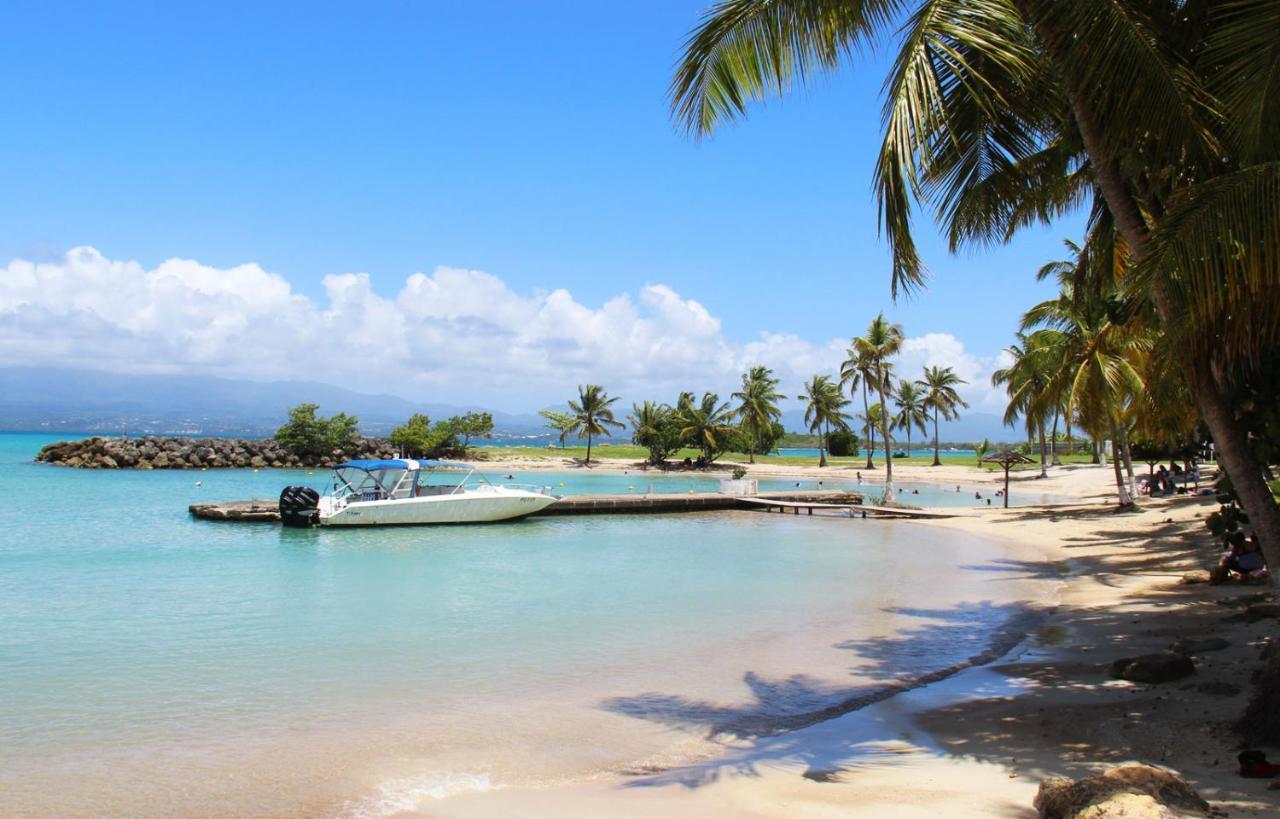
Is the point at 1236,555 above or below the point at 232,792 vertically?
above

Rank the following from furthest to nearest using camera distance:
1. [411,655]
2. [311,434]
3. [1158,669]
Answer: [311,434]
[411,655]
[1158,669]

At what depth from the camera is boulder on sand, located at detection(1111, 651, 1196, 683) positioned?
8.29m

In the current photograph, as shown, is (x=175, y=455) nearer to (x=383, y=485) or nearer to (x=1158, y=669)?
(x=383, y=485)

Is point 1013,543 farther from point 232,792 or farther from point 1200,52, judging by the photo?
point 232,792

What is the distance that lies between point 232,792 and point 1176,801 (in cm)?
706

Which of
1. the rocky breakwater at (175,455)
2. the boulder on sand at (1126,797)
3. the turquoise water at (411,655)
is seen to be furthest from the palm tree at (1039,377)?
the rocky breakwater at (175,455)

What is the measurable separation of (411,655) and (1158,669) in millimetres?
9407

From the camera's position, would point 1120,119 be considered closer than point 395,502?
Yes

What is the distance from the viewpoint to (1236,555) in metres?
13.1

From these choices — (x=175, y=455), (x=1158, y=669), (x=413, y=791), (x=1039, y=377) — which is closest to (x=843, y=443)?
(x=1039, y=377)

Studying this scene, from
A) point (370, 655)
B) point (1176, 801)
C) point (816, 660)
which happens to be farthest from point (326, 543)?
point (1176, 801)

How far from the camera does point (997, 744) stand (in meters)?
7.25

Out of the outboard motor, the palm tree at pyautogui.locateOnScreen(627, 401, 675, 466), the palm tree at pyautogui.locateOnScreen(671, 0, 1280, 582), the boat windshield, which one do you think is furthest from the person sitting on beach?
the palm tree at pyautogui.locateOnScreen(627, 401, 675, 466)

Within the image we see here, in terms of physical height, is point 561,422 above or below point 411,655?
above
